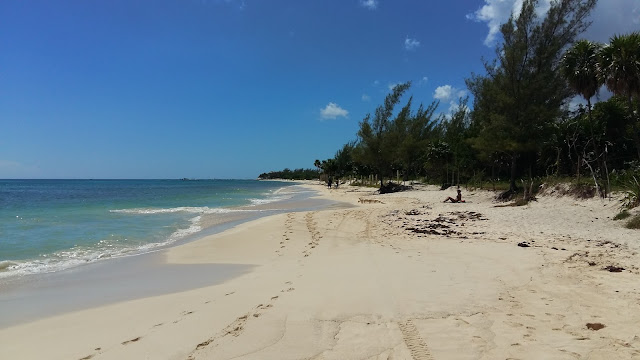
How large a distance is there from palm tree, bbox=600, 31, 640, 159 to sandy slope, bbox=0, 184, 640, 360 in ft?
26.9

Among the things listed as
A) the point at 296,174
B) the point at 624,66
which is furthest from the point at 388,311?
the point at 296,174

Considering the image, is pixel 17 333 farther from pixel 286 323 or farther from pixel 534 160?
pixel 534 160

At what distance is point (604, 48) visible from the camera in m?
15.5

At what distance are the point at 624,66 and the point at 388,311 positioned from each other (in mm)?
15593

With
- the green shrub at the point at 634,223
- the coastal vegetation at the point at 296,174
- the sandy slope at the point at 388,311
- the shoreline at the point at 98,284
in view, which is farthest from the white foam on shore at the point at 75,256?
the coastal vegetation at the point at 296,174

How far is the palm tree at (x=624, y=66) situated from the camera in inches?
563

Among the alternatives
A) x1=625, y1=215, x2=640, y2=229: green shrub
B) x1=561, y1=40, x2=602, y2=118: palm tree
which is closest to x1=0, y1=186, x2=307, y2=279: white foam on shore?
x1=625, y1=215, x2=640, y2=229: green shrub

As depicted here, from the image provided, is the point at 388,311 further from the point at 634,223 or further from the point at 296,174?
the point at 296,174

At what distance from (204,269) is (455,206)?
14421mm

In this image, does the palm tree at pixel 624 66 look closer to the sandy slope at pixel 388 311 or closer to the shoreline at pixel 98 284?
the sandy slope at pixel 388 311

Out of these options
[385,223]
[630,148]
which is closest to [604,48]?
[630,148]

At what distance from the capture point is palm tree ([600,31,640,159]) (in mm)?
14305

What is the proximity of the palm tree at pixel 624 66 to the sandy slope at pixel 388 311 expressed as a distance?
8206 mm

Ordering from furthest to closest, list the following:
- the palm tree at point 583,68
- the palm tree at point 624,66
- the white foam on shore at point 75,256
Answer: the palm tree at point 583,68, the palm tree at point 624,66, the white foam on shore at point 75,256
